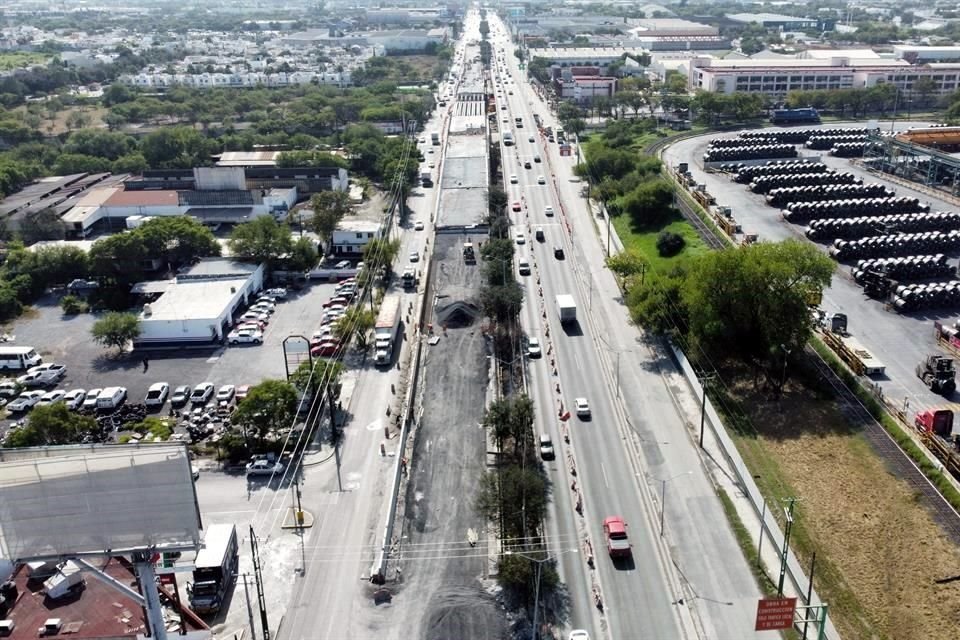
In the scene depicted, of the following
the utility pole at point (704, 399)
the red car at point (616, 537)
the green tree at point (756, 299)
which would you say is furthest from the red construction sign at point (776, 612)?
the green tree at point (756, 299)

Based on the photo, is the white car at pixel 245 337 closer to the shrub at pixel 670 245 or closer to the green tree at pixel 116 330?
the green tree at pixel 116 330

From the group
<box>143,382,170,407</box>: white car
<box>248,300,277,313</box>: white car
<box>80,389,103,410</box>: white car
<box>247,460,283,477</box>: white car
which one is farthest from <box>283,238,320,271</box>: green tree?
<box>247,460,283,477</box>: white car

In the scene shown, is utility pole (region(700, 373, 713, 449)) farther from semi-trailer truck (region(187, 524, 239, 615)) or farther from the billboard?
the billboard

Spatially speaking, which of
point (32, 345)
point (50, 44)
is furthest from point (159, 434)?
point (50, 44)

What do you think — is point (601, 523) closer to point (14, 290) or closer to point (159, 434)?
point (159, 434)

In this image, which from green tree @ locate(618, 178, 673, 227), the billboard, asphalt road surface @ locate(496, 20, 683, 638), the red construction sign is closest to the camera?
the billboard

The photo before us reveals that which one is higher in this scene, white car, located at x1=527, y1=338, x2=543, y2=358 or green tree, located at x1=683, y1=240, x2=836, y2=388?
green tree, located at x1=683, y1=240, x2=836, y2=388
